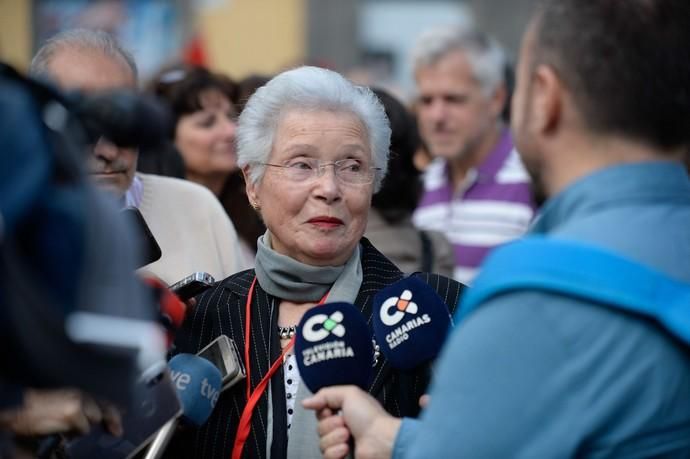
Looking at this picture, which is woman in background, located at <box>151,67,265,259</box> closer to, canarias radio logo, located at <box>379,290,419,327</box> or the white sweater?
the white sweater

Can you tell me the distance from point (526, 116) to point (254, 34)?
15348mm

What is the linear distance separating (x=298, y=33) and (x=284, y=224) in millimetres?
14265

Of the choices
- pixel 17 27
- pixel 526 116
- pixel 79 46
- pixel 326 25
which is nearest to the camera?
pixel 526 116

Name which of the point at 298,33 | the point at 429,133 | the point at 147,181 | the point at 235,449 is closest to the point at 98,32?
the point at 147,181

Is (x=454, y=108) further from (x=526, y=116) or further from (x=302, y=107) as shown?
(x=526, y=116)

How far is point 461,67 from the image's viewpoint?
257 inches

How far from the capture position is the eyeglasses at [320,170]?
3.54 metres

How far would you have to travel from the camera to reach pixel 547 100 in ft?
6.95

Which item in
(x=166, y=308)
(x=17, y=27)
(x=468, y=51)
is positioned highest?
(x=166, y=308)

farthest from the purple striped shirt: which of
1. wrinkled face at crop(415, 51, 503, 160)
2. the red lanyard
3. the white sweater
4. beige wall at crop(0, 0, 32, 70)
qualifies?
beige wall at crop(0, 0, 32, 70)

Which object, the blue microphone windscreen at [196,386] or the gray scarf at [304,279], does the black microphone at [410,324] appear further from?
the gray scarf at [304,279]

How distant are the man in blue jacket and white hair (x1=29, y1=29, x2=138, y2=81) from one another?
2.43m

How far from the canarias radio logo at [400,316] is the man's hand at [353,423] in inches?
9.7

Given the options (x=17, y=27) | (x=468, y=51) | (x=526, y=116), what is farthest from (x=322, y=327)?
(x=17, y=27)
